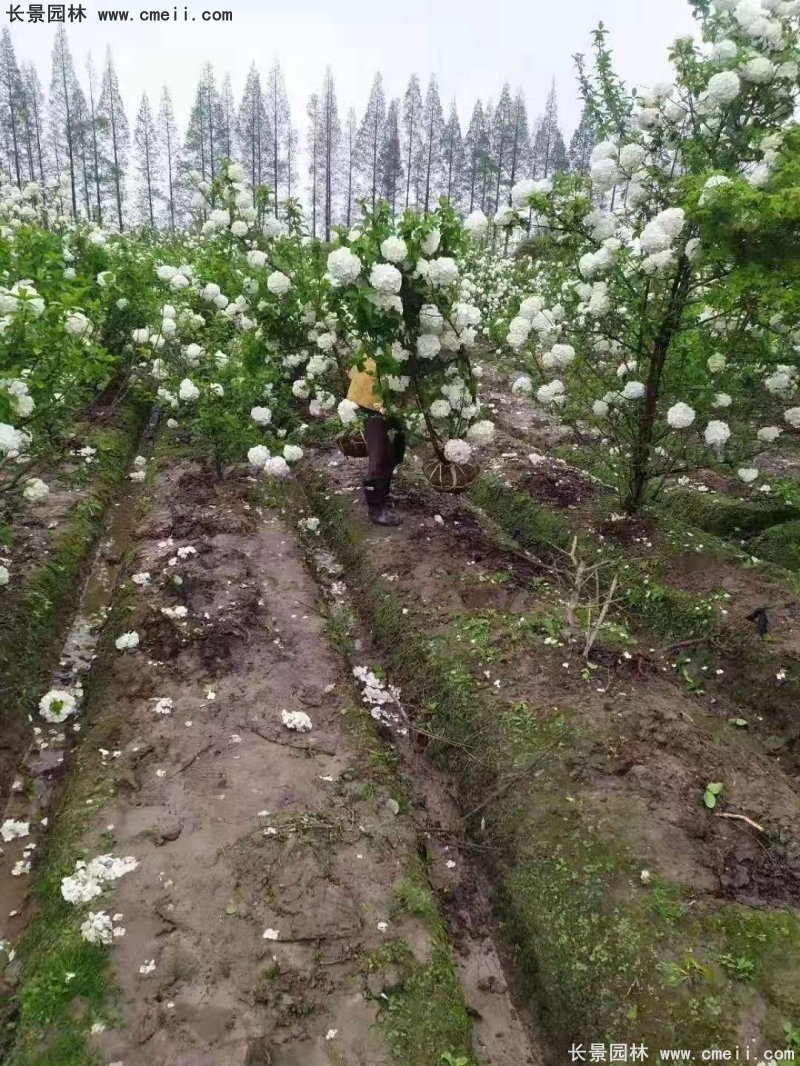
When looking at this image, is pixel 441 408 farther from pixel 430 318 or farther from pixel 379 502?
pixel 379 502

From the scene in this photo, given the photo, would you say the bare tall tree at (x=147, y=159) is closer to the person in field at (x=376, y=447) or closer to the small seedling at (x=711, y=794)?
the person in field at (x=376, y=447)

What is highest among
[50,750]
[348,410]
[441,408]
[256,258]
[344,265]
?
[344,265]

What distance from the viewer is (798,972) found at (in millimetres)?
3082

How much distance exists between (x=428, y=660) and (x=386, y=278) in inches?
121

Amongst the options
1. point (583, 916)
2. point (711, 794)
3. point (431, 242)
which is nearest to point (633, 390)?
point (431, 242)

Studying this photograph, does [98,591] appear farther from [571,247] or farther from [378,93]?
[378,93]

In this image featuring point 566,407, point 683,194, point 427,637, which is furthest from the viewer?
point 566,407

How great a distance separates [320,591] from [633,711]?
3114mm

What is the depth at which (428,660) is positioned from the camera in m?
5.36

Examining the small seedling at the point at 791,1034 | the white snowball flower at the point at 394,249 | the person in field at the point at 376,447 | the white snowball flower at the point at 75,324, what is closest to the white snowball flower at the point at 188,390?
the person in field at the point at 376,447

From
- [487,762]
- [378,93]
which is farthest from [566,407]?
[378,93]

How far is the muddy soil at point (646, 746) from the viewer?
363 centimetres

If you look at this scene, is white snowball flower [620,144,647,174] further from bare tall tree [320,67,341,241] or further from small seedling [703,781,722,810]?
bare tall tree [320,67,341,241]

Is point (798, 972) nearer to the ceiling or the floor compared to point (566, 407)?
nearer to the floor
